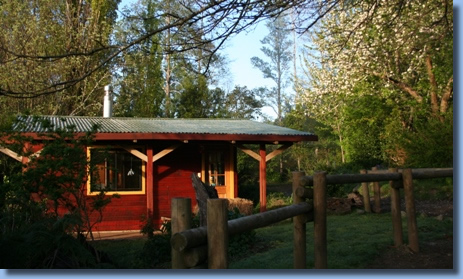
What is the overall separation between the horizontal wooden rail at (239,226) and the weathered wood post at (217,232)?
6cm

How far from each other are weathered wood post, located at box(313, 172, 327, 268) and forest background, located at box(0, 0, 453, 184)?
6.48 metres

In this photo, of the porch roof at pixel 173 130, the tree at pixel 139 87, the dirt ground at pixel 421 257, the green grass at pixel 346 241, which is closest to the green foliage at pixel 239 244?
the green grass at pixel 346 241

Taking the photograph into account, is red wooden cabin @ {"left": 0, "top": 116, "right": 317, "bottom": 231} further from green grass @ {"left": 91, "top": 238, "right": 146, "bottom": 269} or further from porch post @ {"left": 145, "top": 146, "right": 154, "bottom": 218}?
green grass @ {"left": 91, "top": 238, "right": 146, "bottom": 269}

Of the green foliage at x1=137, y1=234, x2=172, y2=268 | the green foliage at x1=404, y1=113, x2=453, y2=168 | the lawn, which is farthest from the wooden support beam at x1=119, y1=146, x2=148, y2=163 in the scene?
the green foliage at x1=404, y1=113, x2=453, y2=168

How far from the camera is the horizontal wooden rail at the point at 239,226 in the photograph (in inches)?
130

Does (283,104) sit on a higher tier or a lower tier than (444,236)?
higher

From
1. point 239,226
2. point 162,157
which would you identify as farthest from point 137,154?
point 239,226

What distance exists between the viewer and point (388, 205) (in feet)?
43.5

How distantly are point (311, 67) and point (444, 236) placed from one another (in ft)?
56.6

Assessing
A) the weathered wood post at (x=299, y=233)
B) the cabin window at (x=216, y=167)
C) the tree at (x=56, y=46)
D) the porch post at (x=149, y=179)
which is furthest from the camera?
the tree at (x=56, y=46)

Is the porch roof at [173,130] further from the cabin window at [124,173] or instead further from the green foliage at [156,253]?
the green foliage at [156,253]

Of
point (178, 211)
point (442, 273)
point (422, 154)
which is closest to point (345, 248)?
point (442, 273)

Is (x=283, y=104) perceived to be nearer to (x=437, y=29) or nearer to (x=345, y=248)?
(x=437, y=29)

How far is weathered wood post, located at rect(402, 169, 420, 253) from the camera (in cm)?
698
